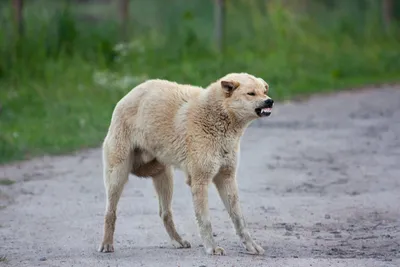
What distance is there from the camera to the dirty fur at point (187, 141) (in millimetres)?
7934

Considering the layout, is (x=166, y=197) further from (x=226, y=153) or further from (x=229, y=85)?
(x=229, y=85)

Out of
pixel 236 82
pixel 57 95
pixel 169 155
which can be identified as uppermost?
pixel 236 82

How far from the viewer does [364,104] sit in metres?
16.8

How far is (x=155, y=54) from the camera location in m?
19.9

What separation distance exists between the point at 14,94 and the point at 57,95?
695 millimetres

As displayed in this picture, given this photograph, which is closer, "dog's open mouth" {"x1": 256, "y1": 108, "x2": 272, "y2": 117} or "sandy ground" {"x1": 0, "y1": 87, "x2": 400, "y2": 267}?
"dog's open mouth" {"x1": 256, "y1": 108, "x2": 272, "y2": 117}

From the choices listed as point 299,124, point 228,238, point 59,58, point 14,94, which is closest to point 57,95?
point 14,94

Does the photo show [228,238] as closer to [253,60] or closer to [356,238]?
[356,238]

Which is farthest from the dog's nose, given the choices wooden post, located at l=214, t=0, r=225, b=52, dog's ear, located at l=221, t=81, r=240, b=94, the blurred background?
wooden post, located at l=214, t=0, r=225, b=52

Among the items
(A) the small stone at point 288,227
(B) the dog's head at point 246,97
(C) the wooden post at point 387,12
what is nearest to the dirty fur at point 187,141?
(B) the dog's head at point 246,97

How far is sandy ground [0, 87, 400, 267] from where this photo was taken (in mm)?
7934

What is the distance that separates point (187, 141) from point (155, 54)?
1198cm

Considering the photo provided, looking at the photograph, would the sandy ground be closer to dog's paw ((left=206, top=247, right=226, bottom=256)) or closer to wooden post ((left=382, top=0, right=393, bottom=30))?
dog's paw ((left=206, top=247, right=226, bottom=256))

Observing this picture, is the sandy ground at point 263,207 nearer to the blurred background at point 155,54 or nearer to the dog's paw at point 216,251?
the dog's paw at point 216,251
